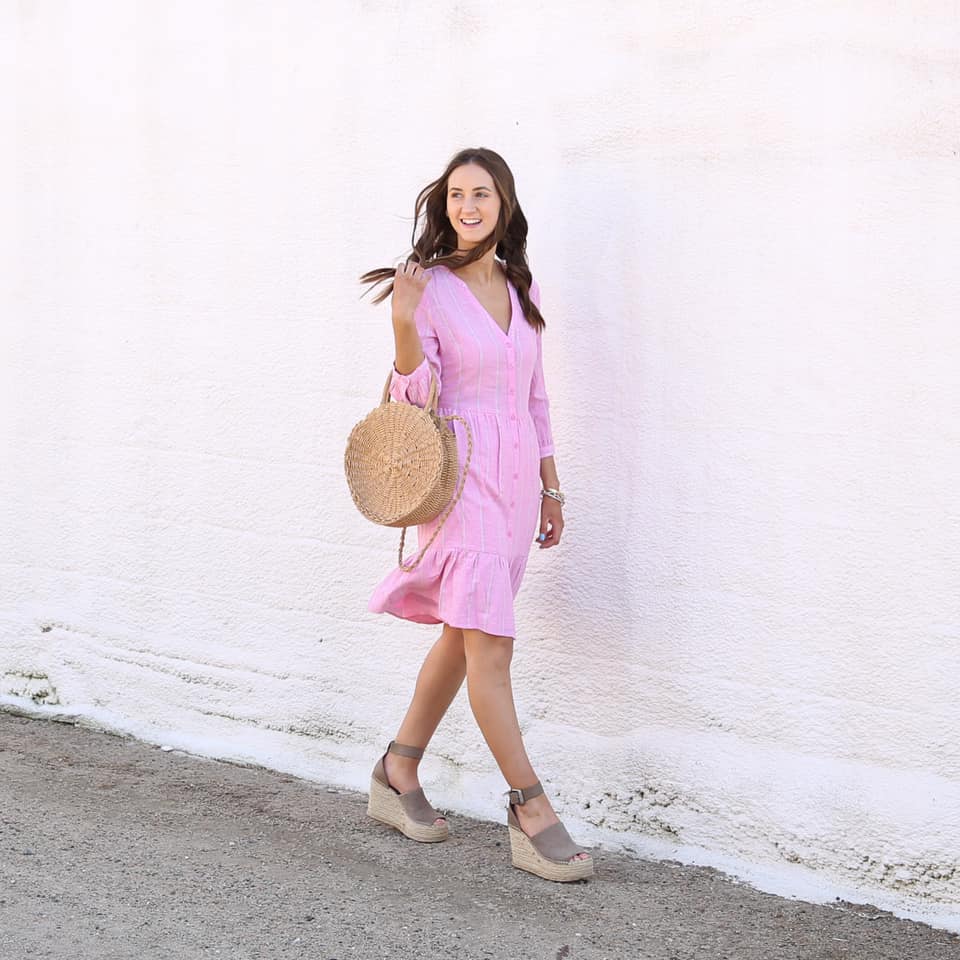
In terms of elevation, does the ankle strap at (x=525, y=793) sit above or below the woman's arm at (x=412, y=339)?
below

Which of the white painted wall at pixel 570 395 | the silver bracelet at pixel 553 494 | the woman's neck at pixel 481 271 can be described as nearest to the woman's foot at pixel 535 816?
the white painted wall at pixel 570 395

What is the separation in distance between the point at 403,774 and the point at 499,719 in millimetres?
423

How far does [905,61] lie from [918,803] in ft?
5.72

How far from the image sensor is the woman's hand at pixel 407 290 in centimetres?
345

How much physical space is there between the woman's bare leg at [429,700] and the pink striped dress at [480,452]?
0.14 m

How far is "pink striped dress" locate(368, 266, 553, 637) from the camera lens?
3602 millimetres

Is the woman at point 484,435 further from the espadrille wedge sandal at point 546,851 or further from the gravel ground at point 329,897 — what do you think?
the gravel ground at point 329,897

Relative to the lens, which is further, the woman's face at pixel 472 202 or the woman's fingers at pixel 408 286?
the woman's face at pixel 472 202

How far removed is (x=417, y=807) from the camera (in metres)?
3.89

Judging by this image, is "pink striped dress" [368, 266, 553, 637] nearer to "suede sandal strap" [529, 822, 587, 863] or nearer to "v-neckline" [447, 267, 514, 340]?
"v-neckline" [447, 267, 514, 340]

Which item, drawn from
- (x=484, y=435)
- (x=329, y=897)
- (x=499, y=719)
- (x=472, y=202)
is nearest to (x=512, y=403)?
(x=484, y=435)

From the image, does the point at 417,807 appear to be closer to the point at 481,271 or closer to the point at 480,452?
the point at 480,452

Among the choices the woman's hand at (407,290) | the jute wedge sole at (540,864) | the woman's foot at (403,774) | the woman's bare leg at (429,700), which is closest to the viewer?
the woman's hand at (407,290)

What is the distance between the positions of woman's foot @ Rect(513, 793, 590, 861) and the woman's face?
4.66 feet
